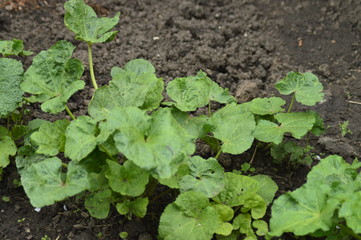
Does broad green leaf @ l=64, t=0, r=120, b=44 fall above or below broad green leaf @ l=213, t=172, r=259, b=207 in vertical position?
above

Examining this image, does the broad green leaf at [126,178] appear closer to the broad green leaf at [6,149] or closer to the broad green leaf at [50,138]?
the broad green leaf at [50,138]

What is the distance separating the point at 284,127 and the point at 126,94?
96 cm

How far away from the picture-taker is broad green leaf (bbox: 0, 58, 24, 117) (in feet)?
9.37

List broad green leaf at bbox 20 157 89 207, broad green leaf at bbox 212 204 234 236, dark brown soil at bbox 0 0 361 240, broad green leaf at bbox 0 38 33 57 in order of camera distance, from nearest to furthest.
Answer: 1. broad green leaf at bbox 20 157 89 207
2. broad green leaf at bbox 212 204 234 236
3. broad green leaf at bbox 0 38 33 57
4. dark brown soil at bbox 0 0 361 240

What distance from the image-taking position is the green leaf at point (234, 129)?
2.79m

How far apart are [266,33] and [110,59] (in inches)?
54.1

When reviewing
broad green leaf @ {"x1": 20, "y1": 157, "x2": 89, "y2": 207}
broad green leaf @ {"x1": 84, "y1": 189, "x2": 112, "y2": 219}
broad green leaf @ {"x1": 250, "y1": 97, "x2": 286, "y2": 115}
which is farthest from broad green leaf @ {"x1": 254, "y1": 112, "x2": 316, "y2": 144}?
broad green leaf @ {"x1": 20, "y1": 157, "x2": 89, "y2": 207}

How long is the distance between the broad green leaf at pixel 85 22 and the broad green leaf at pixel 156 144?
0.83 meters

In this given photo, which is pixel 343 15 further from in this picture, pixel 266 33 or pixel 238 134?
pixel 238 134

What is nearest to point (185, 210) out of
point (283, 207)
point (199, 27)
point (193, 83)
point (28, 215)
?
point (283, 207)

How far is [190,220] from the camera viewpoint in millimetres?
2607

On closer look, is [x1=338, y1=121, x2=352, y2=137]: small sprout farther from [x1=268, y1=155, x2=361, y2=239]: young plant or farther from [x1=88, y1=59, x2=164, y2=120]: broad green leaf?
[x1=88, y1=59, x2=164, y2=120]: broad green leaf

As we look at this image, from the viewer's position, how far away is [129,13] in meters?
4.27

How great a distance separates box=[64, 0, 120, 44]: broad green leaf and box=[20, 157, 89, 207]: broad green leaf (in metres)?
0.89
